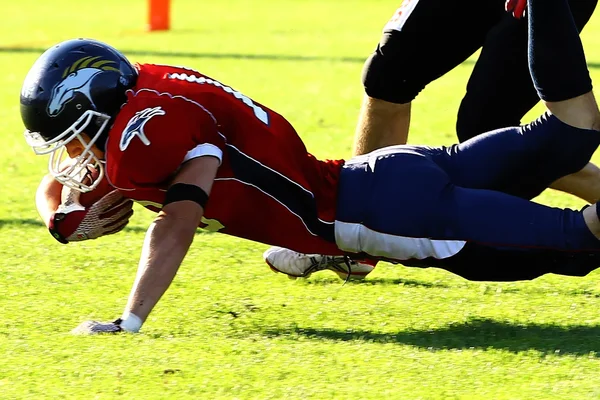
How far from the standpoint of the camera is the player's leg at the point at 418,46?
4.58 m

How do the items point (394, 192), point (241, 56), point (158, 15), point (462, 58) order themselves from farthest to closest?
1. point (158, 15)
2. point (241, 56)
3. point (462, 58)
4. point (394, 192)

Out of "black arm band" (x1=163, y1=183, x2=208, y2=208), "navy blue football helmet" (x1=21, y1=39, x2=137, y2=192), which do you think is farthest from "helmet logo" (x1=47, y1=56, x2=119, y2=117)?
"black arm band" (x1=163, y1=183, x2=208, y2=208)

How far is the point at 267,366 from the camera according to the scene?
3441 millimetres

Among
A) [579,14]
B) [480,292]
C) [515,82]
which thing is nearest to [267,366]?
[480,292]

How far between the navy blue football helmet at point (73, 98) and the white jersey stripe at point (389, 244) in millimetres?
829

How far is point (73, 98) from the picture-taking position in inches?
150

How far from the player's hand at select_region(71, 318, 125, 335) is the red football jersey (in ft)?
1.36

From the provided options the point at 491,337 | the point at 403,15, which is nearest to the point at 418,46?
the point at 403,15

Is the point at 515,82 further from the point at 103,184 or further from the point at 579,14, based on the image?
the point at 103,184

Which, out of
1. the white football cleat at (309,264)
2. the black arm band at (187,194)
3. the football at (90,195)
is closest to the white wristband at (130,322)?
the black arm band at (187,194)

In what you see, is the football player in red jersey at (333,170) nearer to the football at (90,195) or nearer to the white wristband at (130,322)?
the white wristband at (130,322)

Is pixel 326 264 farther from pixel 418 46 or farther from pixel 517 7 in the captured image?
pixel 517 7

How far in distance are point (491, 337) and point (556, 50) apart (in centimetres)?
95

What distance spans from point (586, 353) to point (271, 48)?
813 cm
